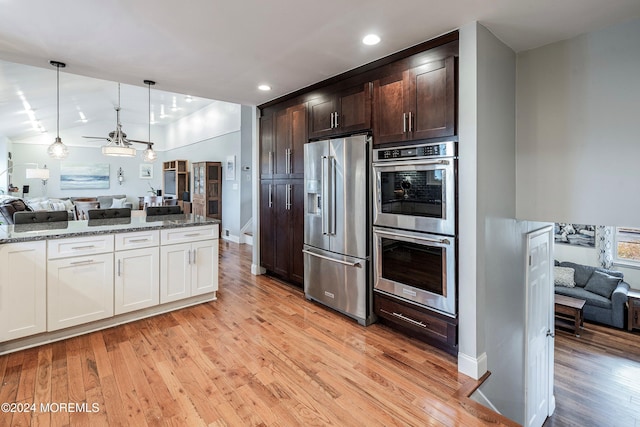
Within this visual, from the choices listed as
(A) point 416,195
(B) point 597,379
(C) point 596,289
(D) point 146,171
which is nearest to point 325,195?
(A) point 416,195

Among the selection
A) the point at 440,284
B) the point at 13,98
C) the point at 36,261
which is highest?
the point at 13,98

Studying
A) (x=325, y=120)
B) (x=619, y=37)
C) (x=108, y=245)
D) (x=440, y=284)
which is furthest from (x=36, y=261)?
(x=619, y=37)

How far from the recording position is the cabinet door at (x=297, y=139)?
148 inches

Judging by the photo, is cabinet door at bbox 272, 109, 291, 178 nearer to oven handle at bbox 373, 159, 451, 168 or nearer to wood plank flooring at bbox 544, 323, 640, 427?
oven handle at bbox 373, 159, 451, 168

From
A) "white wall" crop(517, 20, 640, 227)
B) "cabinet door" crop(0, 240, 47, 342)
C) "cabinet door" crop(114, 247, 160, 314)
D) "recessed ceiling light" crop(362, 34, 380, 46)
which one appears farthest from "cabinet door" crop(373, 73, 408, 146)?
"cabinet door" crop(0, 240, 47, 342)

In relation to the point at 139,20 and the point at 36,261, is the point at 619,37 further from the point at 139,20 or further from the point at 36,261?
the point at 36,261

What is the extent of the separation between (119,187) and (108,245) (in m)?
9.24

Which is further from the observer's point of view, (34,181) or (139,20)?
(34,181)

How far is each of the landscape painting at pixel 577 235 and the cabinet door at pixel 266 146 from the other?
19.6ft

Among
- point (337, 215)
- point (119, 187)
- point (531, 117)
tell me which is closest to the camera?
point (531, 117)

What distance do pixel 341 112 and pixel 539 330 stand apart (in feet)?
10.1

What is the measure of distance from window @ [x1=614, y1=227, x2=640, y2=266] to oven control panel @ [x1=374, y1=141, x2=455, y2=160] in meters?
5.99

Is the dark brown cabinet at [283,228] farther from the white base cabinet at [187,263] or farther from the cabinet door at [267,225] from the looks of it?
the white base cabinet at [187,263]

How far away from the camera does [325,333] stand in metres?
2.88
